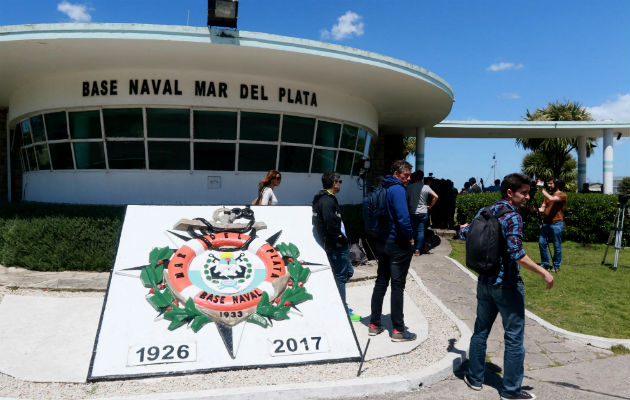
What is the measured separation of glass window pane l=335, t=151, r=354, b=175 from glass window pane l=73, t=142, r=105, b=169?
6166mm

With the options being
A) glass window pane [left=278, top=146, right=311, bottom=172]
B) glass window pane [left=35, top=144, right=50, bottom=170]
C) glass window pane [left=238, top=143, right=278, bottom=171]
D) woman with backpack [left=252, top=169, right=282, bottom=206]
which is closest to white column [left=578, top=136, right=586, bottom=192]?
glass window pane [left=278, top=146, right=311, bottom=172]

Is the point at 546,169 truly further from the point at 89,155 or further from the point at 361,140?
the point at 89,155

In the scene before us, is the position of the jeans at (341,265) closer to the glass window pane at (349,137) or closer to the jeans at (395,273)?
the jeans at (395,273)

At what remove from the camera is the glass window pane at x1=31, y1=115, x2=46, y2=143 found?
11258mm

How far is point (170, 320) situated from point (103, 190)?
23.3 feet

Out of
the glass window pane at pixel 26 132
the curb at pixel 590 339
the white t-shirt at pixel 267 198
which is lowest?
the curb at pixel 590 339

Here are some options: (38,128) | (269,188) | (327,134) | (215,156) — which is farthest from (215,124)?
(38,128)

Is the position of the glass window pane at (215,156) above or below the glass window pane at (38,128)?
below

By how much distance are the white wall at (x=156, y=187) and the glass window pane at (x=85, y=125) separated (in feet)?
2.92

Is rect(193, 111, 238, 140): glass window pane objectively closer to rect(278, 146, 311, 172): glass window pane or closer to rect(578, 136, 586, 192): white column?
rect(278, 146, 311, 172): glass window pane

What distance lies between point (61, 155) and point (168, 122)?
10.7 ft

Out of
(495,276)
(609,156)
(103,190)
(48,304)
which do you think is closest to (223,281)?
(495,276)

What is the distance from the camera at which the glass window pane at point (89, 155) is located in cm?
1042

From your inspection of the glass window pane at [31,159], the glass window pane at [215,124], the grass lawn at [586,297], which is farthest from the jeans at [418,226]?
the glass window pane at [31,159]
